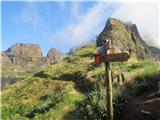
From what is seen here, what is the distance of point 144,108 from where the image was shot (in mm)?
14781

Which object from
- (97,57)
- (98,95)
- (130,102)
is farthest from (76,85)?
(97,57)

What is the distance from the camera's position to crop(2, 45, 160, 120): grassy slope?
2316 cm

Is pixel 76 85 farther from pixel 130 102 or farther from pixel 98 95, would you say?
pixel 130 102

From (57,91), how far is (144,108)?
1637cm

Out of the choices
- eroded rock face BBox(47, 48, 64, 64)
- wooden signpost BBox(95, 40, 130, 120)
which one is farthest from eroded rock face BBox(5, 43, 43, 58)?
wooden signpost BBox(95, 40, 130, 120)

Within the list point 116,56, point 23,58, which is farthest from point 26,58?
point 116,56

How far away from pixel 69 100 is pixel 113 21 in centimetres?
2923

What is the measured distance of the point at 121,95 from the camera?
57.3 feet

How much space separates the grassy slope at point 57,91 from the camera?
912 inches

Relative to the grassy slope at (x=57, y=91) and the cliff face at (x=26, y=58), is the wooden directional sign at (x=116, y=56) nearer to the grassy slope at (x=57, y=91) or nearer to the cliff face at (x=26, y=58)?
the grassy slope at (x=57, y=91)

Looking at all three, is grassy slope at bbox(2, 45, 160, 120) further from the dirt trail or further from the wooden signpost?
the wooden signpost

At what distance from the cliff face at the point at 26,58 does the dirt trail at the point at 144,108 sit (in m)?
116

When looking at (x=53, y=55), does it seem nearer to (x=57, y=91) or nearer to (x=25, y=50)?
(x=25, y=50)

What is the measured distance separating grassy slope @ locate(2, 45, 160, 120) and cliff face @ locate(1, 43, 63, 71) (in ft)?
307
